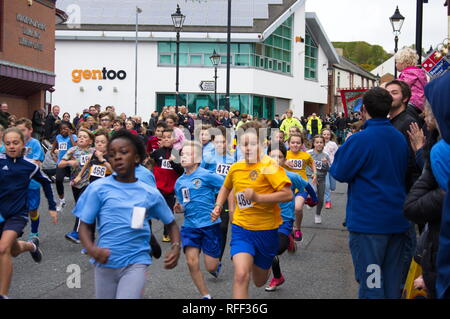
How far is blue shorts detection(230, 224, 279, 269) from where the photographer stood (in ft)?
18.6

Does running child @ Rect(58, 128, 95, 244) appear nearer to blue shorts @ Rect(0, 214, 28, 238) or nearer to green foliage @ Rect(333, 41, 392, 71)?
blue shorts @ Rect(0, 214, 28, 238)

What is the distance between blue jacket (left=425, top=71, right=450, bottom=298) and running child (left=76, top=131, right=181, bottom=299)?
223 centimetres

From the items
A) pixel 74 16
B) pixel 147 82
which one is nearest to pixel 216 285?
pixel 147 82

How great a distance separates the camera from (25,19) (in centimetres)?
2483

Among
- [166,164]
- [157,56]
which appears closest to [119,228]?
[166,164]

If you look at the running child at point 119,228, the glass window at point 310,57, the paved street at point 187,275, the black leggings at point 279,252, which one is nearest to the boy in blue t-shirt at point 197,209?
the paved street at point 187,275

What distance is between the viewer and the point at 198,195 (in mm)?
6922

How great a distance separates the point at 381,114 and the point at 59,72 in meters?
44.8

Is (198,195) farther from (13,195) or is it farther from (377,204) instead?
(377,204)

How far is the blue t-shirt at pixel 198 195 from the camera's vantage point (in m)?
6.79

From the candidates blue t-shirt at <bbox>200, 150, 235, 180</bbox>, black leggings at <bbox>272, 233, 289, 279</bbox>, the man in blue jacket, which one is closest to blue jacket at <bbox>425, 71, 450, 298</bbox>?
the man in blue jacket

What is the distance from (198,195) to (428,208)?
3.52 meters
